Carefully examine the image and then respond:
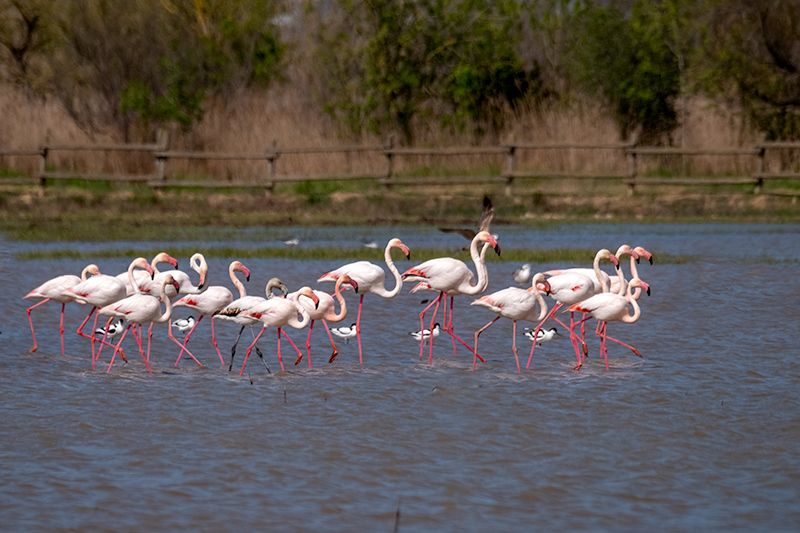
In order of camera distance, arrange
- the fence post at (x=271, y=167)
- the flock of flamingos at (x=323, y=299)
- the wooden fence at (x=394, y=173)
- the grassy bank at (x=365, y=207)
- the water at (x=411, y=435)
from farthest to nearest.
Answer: the fence post at (x=271, y=167)
the wooden fence at (x=394, y=173)
the grassy bank at (x=365, y=207)
the flock of flamingos at (x=323, y=299)
the water at (x=411, y=435)

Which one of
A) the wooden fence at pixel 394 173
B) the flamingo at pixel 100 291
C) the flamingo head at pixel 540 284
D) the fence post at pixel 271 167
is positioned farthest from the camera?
the fence post at pixel 271 167

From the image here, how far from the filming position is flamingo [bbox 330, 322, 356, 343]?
387 inches

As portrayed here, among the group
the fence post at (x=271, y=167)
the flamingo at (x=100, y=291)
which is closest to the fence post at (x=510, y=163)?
the fence post at (x=271, y=167)

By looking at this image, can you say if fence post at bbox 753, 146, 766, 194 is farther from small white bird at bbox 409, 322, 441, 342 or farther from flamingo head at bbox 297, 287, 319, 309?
flamingo head at bbox 297, 287, 319, 309

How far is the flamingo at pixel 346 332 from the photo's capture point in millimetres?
9837

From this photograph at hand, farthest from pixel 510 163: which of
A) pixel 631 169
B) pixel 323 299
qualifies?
pixel 323 299

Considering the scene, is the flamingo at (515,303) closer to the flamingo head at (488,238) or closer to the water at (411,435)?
the water at (411,435)

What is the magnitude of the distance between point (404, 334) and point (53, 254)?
7.03m

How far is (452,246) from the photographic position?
17.5m

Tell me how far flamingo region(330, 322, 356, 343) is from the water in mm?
187

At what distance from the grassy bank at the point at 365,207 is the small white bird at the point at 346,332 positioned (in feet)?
Answer: 32.3

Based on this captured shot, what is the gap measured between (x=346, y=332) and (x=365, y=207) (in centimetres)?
1253

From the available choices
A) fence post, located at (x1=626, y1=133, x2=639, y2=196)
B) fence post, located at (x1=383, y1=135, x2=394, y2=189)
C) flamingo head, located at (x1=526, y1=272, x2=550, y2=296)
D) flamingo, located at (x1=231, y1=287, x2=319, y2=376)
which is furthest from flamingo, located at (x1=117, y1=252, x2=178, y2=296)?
fence post, located at (x1=626, y1=133, x2=639, y2=196)

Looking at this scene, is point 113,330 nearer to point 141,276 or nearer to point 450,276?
point 141,276
